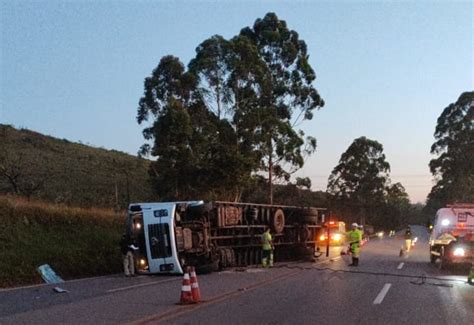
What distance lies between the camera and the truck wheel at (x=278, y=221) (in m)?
25.7

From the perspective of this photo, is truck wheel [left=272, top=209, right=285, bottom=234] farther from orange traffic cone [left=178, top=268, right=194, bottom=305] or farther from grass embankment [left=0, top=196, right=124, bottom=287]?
orange traffic cone [left=178, top=268, right=194, bottom=305]

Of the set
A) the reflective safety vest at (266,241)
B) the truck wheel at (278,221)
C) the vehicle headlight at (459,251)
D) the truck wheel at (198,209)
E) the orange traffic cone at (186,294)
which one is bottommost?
the orange traffic cone at (186,294)

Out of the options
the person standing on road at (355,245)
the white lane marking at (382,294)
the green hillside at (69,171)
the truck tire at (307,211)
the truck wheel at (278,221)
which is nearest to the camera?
the white lane marking at (382,294)

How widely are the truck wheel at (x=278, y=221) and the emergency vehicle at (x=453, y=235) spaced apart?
6226mm

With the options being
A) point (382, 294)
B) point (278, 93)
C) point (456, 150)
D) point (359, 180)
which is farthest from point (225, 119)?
point (359, 180)

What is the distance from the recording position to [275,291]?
1494 cm

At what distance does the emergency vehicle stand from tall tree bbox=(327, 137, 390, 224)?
57.8 m

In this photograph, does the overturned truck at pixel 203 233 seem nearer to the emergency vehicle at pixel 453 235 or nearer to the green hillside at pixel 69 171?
the emergency vehicle at pixel 453 235

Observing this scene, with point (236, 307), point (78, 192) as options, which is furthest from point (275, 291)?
point (78, 192)

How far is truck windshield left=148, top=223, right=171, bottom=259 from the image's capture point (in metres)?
18.8

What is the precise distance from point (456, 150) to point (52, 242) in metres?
50.7

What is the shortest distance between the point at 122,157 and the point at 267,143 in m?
36.0

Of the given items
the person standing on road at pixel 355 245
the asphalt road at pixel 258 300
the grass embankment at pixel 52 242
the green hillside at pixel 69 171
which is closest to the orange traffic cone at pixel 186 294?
the asphalt road at pixel 258 300

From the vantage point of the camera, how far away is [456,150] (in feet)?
209
